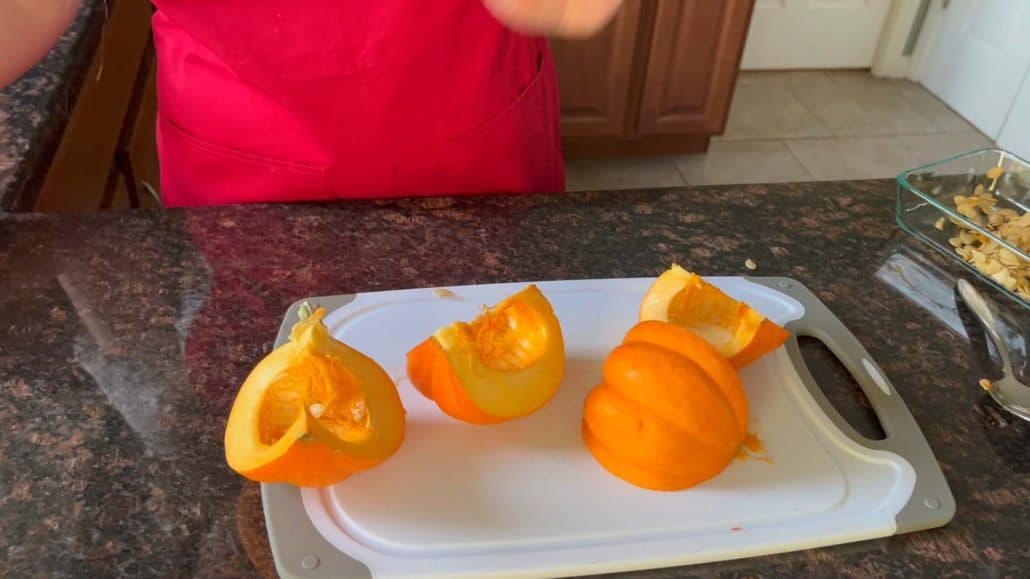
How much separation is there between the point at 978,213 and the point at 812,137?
6.15 feet

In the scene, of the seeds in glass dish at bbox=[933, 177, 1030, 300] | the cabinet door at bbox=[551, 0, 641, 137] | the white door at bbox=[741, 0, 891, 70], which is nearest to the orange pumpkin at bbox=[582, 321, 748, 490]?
the seeds in glass dish at bbox=[933, 177, 1030, 300]

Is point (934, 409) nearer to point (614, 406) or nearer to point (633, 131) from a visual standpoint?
point (614, 406)

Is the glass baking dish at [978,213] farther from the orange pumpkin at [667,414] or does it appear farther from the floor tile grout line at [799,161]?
the floor tile grout line at [799,161]

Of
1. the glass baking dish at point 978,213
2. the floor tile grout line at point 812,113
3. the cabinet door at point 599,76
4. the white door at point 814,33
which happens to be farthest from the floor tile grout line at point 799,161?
the glass baking dish at point 978,213

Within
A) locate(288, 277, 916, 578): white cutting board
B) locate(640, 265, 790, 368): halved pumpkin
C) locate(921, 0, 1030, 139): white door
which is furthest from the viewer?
locate(921, 0, 1030, 139): white door

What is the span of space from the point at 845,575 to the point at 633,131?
1958mm

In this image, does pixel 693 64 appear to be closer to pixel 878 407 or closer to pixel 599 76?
pixel 599 76

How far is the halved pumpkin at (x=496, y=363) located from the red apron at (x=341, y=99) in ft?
0.99

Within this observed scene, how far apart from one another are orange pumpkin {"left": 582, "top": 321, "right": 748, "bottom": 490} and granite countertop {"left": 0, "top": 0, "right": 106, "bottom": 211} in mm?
629

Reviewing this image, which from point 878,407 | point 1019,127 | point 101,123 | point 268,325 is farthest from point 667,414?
point 1019,127

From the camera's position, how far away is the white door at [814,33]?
286 cm

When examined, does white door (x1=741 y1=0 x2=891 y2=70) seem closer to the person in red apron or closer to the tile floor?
the tile floor

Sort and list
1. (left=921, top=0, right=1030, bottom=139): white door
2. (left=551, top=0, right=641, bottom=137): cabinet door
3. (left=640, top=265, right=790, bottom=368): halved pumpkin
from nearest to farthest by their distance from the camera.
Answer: (left=640, top=265, right=790, bottom=368): halved pumpkin < (left=551, top=0, right=641, bottom=137): cabinet door < (left=921, top=0, right=1030, bottom=139): white door

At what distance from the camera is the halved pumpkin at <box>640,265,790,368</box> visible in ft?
2.15
